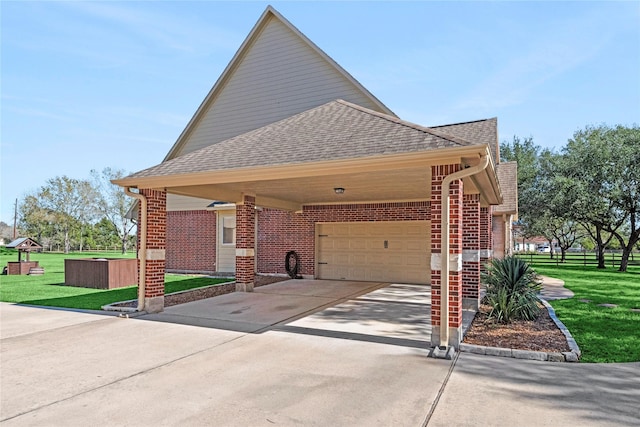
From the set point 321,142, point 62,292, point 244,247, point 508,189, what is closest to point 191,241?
point 62,292

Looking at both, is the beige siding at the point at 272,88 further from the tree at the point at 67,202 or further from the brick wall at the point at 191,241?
the tree at the point at 67,202

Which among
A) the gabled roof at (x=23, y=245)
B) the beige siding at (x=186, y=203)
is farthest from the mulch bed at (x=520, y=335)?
the gabled roof at (x=23, y=245)

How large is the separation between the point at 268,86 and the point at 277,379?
553 inches

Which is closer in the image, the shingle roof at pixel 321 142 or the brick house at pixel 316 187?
the brick house at pixel 316 187

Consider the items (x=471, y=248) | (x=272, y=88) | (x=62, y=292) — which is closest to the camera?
(x=471, y=248)

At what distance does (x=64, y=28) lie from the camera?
10070mm

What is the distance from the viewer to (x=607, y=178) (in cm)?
2253

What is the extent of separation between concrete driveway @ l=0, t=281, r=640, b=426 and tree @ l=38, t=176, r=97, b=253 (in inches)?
2130

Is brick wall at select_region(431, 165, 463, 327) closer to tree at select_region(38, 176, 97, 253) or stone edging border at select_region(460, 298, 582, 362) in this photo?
stone edging border at select_region(460, 298, 582, 362)

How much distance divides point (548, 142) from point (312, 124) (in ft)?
116

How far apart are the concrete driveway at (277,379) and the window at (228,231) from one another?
9.22m

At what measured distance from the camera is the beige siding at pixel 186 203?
1733cm

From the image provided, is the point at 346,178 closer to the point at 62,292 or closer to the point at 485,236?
the point at 485,236

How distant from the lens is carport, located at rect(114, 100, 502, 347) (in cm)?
584
